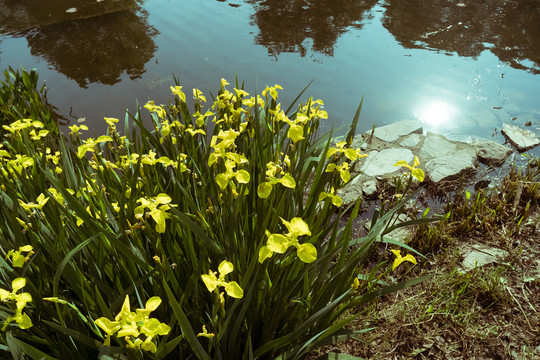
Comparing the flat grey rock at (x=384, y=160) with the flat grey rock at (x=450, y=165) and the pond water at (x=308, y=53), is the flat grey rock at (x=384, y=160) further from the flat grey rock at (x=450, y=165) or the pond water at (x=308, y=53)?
the pond water at (x=308, y=53)

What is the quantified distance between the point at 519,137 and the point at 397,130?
3.38 ft

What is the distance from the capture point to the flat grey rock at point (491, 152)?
2.94 m

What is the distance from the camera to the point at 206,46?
188 inches

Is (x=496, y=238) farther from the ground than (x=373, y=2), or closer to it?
closer to it

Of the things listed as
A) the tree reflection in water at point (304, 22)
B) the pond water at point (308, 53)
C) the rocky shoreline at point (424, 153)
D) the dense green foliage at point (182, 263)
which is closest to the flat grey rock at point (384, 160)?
the rocky shoreline at point (424, 153)

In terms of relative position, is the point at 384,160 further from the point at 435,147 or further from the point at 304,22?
the point at 304,22

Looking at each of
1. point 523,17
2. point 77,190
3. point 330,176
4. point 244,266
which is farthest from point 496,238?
point 523,17

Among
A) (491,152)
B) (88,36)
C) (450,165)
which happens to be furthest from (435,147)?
(88,36)

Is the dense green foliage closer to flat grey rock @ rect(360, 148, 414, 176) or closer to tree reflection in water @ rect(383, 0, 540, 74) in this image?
flat grey rock @ rect(360, 148, 414, 176)

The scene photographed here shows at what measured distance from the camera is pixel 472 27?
16.2ft

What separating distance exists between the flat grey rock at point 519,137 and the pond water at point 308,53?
10 centimetres

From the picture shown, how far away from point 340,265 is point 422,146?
7.32ft

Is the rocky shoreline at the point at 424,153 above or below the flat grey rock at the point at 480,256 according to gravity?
above

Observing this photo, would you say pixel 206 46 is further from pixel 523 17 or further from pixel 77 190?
pixel 523 17
